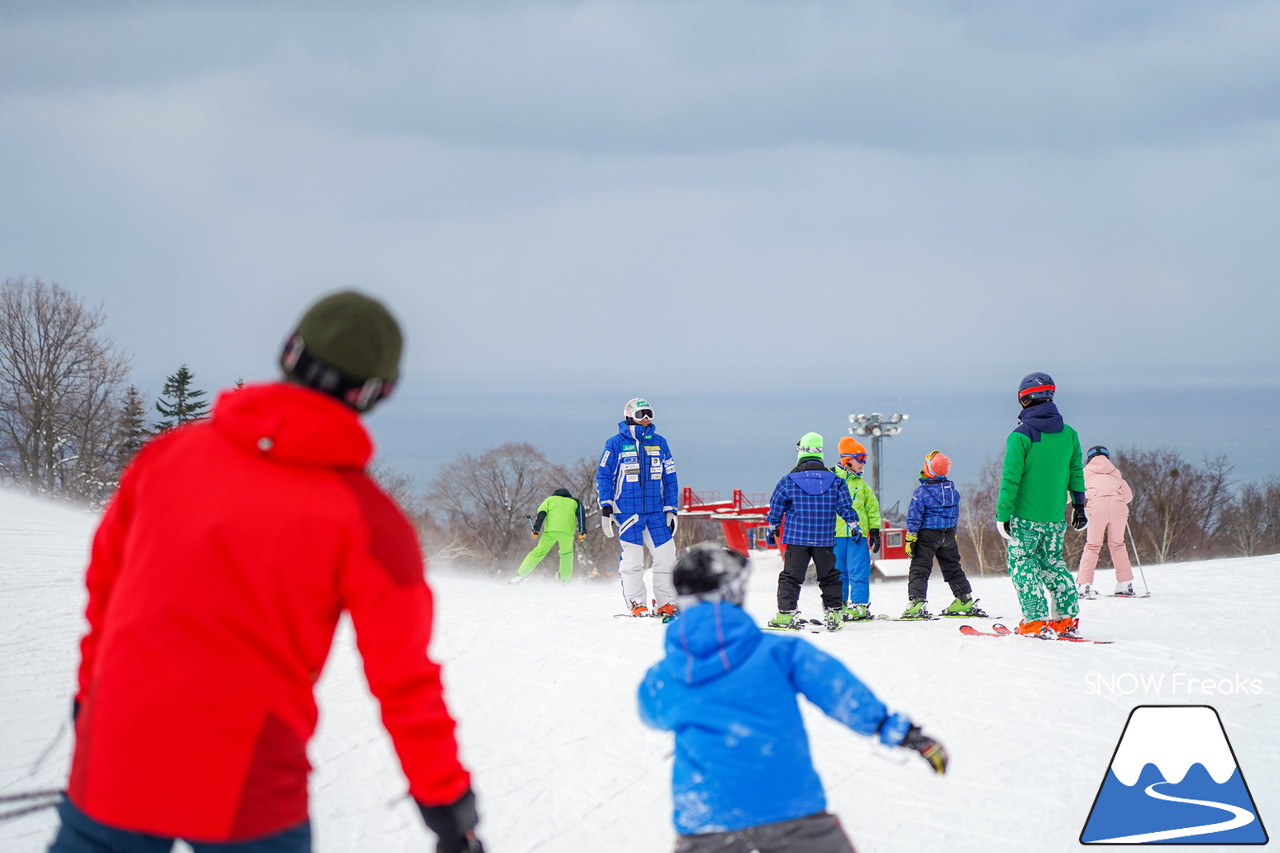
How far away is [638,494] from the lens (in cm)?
988

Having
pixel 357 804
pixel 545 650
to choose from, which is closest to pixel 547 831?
pixel 357 804

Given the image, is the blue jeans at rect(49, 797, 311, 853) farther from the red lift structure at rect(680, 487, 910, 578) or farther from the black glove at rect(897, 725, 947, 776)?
the red lift structure at rect(680, 487, 910, 578)

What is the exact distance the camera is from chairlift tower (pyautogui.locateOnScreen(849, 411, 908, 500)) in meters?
41.7

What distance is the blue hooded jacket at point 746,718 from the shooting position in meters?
2.69

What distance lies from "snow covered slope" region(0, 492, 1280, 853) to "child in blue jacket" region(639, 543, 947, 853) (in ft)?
4.45

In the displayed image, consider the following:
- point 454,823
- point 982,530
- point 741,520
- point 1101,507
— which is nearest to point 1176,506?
point 982,530

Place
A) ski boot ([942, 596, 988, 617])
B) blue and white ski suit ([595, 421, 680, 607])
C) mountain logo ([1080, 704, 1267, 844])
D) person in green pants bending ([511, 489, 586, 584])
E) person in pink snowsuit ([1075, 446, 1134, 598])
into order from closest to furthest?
mountain logo ([1080, 704, 1267, 844]), ski boot ([942, 596, 988, 617]), blue and white ski suit ([595, 421, 680, 607]), person in pink snowsuit ([1075, 446, 1134, 598]), person in green pants bending ([511, 489, 586, 584])

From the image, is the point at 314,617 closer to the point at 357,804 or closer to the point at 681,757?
the point at 681,757

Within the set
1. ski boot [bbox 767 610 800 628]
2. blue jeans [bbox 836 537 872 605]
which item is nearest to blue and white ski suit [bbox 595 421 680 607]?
ski boot [bbox 767 610 800 628]

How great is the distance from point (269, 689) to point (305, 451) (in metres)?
0.48

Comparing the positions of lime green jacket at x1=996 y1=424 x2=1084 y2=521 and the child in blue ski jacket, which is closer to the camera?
lime green jacket at x1=996 y1=424 x2=1084 y2=521

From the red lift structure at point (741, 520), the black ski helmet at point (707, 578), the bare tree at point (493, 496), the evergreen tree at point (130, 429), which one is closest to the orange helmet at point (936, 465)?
the black ski helmet at point (707, 578)

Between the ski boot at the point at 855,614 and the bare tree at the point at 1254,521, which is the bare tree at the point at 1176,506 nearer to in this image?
the bare tree at the point at 1254,521

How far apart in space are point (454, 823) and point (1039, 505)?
666 centimetres
